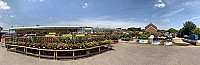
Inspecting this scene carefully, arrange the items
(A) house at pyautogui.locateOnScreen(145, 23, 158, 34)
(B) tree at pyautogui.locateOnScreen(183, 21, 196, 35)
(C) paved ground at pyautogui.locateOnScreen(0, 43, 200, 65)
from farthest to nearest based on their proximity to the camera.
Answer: (A) house at pyautogui.locateOnScreen(145, 23, 158, 34), (B) tree at pyautogui.locateOnScreen(183, 21, 196, 35), (C) paved ground at pyautogui.locateOnScreen(0, 43, 200, 65)

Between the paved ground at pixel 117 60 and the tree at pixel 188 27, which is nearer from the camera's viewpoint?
the paved ground at pixel 117 60

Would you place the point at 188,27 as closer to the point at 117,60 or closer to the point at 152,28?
the point at 152,28

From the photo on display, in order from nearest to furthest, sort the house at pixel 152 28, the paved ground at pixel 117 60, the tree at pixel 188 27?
the paved ground at pixel 117 60, the tree at pixel 188 27, the house at pixel 152 28

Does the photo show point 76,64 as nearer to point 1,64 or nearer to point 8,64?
point 8,64

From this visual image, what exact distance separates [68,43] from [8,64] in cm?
325

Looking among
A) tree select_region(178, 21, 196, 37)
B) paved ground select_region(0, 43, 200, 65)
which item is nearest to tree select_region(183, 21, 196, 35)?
tree select_region(178, 21, 196, 37)

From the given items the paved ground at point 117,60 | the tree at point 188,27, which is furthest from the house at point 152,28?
the paved ground at point 117,60

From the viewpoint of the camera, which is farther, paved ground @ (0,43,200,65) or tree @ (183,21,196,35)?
tree @ (183,21,196,35)

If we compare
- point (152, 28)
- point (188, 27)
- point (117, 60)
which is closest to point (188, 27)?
point (188, 27)

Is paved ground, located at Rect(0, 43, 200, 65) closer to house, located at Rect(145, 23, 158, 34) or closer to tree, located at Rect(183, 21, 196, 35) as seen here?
tree, located at Rect(183, 21, 196, 35)

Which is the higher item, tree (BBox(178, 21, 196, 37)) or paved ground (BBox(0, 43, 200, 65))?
tree (BBox(178, 21, 196, 37))

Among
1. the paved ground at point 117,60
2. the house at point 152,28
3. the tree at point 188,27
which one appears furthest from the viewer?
the house at point 152,28

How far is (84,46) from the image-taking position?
250 inches

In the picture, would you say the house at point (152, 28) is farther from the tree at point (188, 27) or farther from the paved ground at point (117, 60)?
the paved ground at point (117, 60)
